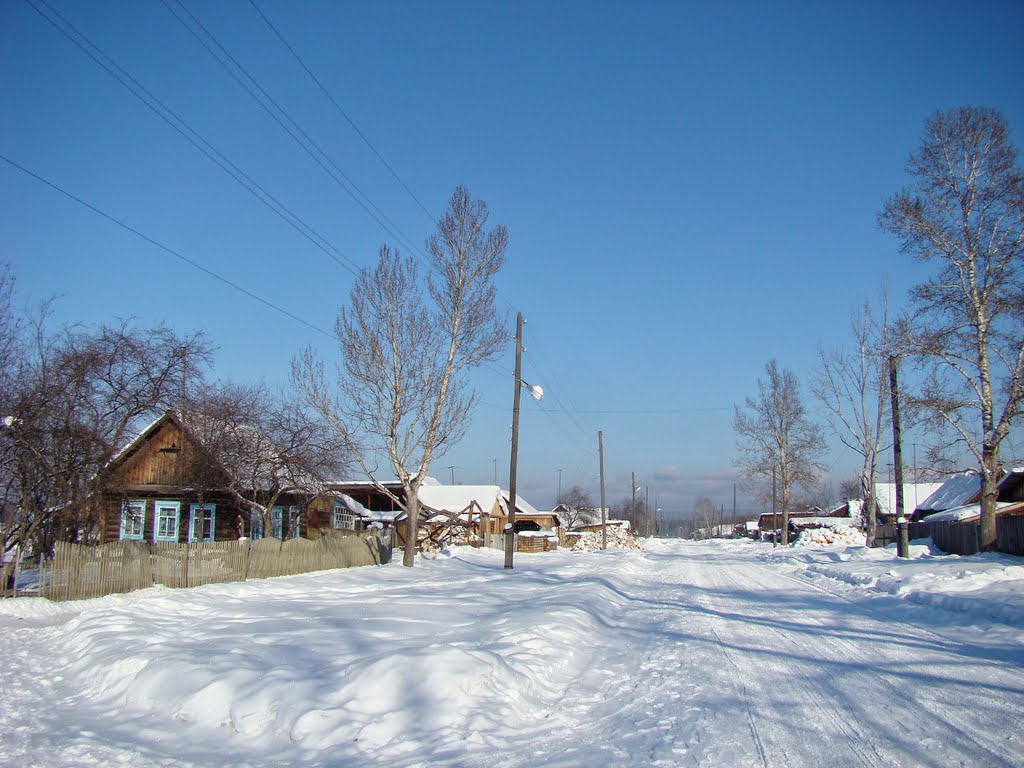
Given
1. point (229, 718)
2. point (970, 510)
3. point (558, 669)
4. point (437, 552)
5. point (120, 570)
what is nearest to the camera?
point (229, 718)

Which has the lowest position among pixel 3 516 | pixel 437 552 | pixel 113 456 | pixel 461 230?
pixel 437 552

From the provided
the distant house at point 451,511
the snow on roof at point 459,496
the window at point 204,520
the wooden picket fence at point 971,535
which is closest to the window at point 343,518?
the distant house at point 451,511

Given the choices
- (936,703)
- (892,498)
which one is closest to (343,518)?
(936,703)

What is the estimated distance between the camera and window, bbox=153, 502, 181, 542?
2933cm

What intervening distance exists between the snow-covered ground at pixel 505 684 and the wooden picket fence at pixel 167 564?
2.75ft

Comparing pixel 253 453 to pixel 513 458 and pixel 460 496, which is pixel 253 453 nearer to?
pixel 513 458

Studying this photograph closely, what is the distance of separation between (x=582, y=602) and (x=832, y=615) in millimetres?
4701

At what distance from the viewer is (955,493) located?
54.1 meters

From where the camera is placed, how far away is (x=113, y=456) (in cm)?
1831

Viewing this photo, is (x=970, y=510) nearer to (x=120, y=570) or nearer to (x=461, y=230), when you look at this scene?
(x=461, y=230)

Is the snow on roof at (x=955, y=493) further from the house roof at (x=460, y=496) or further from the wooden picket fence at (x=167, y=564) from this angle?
the wooden picket fence at (x=167, y=564)

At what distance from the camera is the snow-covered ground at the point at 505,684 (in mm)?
5953

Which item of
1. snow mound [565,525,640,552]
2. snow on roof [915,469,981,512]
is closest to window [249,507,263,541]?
snow mound [565,525,640,552]

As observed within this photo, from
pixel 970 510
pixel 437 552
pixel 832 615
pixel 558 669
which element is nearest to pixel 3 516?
pixel 558 669
